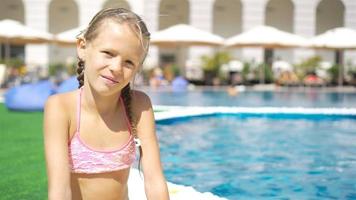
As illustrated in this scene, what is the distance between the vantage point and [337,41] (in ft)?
74.7

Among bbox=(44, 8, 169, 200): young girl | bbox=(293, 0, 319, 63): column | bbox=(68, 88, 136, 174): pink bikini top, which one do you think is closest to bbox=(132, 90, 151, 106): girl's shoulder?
bbox=(44, 8, 169, 200): young girl

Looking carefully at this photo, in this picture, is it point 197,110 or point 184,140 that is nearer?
point 184,140

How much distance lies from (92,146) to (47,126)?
187 millimetres

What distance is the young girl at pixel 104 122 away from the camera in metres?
1.70

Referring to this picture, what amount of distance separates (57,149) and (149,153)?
0.33 meters

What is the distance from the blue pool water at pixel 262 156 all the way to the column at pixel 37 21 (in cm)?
2126

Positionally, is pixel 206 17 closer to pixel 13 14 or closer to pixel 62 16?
pixel 62 16

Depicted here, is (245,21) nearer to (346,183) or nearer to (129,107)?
(346,183)

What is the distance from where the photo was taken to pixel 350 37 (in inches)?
898

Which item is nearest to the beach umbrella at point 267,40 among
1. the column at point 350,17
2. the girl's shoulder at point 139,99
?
the column at point 350,17

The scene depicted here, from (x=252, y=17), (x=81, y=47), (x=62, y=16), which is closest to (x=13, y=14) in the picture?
(x=62, y=16)

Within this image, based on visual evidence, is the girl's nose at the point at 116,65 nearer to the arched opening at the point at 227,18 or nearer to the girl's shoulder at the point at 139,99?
the girl's shoulder at the point at 139,99

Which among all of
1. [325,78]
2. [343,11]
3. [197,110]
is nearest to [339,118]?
[197,110]

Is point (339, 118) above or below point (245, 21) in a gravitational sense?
below
